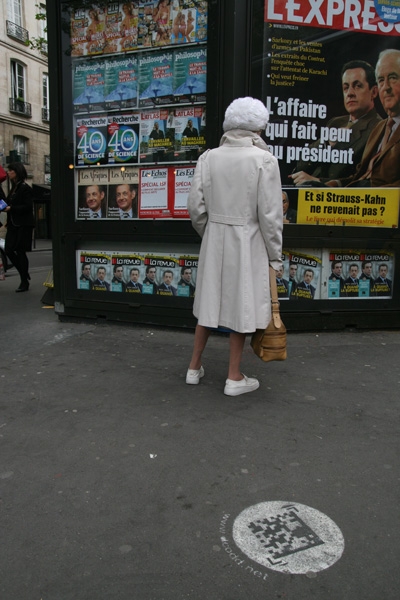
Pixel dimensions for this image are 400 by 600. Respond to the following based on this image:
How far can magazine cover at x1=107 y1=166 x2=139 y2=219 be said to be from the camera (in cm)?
520

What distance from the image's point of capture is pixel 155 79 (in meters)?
4.96

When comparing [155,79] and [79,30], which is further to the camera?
[79,30]

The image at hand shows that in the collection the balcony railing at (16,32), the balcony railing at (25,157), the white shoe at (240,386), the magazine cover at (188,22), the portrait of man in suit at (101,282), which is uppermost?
the balcony railing at (16,32)

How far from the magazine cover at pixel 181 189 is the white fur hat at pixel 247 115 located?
1.61m

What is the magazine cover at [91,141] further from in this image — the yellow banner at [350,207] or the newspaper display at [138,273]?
the yellow banner at [350,207]

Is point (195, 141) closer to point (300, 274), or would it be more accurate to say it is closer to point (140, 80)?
point (140, 80)

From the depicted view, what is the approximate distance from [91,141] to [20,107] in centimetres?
2962

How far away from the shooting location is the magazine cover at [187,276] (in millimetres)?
5039

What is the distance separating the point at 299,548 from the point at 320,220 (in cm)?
352

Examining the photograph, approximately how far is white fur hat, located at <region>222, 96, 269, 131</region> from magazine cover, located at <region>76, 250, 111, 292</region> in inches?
98.0

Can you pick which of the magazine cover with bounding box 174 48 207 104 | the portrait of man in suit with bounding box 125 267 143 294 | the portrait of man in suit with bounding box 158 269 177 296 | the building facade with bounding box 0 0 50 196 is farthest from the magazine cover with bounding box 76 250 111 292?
the building facade with bounding box 0 0 50 196

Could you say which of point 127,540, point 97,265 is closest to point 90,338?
point 97,265

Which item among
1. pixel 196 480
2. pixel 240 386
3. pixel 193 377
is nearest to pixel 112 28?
pixel 193 377

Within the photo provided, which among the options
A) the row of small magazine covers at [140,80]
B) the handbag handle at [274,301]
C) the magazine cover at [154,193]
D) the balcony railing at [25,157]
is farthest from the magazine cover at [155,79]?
the balcony railing at [25,157]
